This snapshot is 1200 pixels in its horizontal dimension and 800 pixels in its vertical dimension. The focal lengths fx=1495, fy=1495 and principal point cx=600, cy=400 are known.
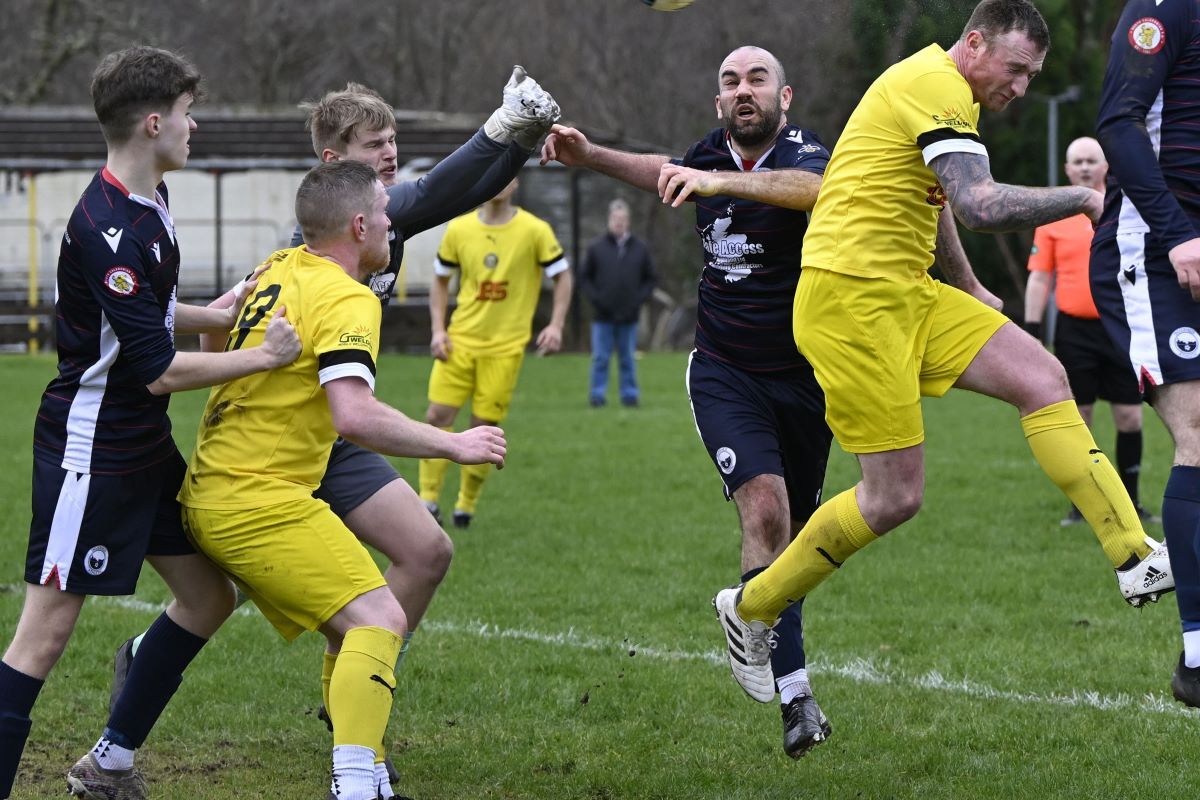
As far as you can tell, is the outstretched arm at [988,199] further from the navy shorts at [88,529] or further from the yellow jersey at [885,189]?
the navy shorts at [88,529]

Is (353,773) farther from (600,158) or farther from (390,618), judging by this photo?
(600,158)

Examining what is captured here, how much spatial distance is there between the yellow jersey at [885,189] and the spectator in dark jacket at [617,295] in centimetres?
1319

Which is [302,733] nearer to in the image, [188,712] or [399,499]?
[188,712]

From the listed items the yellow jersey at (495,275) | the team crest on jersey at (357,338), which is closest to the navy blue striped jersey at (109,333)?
the team crest on jersey at (357,338)

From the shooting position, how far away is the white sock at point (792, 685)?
4969 mm

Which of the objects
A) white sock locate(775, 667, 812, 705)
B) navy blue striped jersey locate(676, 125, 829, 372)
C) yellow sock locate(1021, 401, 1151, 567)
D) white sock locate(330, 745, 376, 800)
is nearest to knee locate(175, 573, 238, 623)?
white sock locate(330, 745, 376, 800)

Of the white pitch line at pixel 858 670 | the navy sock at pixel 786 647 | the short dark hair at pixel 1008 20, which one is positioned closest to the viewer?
the short dark hair at pixel 1008 20

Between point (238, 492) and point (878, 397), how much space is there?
1.95 m

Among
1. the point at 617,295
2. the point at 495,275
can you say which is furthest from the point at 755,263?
the point at 617,295

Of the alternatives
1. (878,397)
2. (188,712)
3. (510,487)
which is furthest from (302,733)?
(510,487)

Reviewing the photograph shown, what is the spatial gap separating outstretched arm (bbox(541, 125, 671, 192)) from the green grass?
1.98 metres

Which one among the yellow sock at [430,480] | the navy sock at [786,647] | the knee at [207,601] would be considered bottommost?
the yellow sock at [430,480]

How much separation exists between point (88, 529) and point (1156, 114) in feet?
11.3

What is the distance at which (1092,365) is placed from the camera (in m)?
9.59
